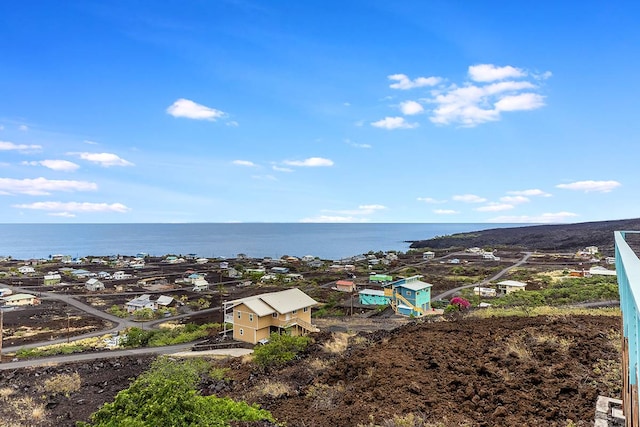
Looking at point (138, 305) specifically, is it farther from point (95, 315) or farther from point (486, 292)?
point (486, 292)

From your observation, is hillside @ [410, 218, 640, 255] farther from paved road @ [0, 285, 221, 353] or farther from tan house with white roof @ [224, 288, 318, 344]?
paved road @ [0, 285, 221, 353]

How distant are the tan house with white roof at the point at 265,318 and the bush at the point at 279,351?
29.8 ft

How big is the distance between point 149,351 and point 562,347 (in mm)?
26650

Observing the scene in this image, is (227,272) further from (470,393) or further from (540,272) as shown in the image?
(470,393)

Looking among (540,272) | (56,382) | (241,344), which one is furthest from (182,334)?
(540,272)

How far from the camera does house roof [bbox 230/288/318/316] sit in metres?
28.7

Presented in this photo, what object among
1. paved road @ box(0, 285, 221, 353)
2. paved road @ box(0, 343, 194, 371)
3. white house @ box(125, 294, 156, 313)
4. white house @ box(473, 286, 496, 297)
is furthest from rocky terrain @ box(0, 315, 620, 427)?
white house @ box(125, 294, 156, 313)

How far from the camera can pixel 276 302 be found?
98.4 feet

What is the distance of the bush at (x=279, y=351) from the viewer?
17547mm

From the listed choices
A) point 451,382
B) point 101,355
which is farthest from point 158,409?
point 101,355

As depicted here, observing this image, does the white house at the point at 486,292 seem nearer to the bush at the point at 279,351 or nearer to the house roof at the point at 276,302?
the house roof at the point at 276,302

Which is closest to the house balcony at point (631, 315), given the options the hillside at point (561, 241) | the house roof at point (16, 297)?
the house roof at point (16, 297)

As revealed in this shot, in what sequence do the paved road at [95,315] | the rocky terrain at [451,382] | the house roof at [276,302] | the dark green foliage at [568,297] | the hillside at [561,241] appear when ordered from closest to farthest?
the rocky terrain at [451,382] < the house roof at [276,302] < the dark green foliage at [568,297] < the paved road at [95,315] < the hillside at [561,241]

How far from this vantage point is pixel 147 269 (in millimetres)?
99750
